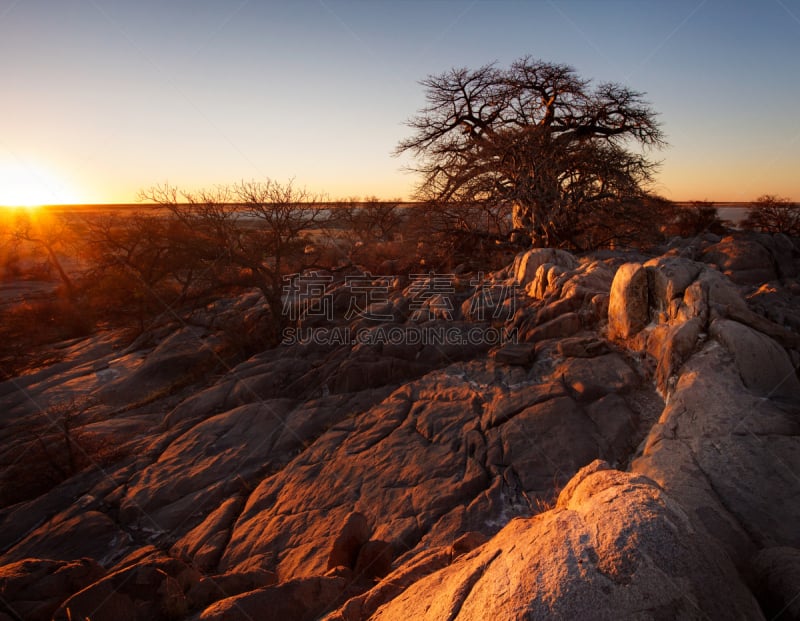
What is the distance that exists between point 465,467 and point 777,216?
18.1 metres

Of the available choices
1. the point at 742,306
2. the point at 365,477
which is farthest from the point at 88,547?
the point at 742,306

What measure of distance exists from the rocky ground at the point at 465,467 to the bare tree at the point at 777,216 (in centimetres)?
674

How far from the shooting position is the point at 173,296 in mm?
18938

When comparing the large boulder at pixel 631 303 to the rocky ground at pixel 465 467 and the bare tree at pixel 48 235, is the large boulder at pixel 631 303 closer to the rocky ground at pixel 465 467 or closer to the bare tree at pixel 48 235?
the rocky ground at pixel 465 467

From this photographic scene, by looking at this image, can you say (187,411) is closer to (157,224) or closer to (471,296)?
(157,224)

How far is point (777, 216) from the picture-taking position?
14516 mm

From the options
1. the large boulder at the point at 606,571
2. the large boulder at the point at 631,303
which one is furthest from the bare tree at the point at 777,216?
the large boulder at the point at 606,571

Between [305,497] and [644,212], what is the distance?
13.6 meters

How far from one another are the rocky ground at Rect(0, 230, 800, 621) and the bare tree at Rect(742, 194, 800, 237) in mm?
6736

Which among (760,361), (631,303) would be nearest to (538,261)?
(631,303)

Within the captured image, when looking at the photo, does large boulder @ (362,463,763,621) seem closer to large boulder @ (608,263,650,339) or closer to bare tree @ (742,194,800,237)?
large boulder @ (608,263,650,339)

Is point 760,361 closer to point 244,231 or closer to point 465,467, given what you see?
point 465,467

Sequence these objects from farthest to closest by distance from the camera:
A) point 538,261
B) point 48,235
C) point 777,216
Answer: point 48,235, point 777,216, point 538,261

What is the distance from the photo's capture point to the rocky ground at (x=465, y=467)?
1906 mm
